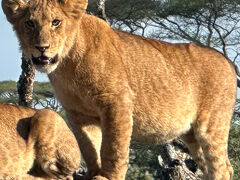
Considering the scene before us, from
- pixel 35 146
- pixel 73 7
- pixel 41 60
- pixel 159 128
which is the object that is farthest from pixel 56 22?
pixel 159 128

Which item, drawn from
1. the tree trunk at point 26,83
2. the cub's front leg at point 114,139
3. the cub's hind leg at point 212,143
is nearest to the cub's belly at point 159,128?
the cub's hind leg at point 212,143

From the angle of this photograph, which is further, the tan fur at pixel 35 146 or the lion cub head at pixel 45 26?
the tan fur at pixel 35 146

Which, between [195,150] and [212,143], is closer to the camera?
[212,143]

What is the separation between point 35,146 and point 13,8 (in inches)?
47.0

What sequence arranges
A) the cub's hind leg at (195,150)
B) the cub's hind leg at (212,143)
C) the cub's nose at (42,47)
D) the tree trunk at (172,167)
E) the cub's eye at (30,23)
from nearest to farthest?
the cub's nose at (42,47)
the cub's eye at (30,23)
the cub's hind leg at (212,143)
the cub's hind leg at (195,150)
the tree trunk at (172,167)

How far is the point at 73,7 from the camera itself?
6684 mm

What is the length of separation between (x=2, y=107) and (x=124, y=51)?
1.30m

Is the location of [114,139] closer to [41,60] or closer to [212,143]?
[41,60]

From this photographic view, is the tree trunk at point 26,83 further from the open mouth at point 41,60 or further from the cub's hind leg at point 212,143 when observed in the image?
the open mouth at point 41,60

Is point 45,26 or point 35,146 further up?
point 45,26

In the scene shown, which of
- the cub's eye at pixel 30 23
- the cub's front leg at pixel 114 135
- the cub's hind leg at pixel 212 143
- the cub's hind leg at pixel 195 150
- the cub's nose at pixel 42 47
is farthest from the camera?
the cub's hind leg at pixel 195 150

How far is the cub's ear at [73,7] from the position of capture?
261 inches

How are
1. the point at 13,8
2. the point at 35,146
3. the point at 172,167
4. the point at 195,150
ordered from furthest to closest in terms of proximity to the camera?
1. the point at 172,167
2. the point at 195,150
3. the point at 35,146
4. the point at 13,8

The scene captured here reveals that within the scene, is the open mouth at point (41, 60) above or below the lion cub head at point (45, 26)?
below
